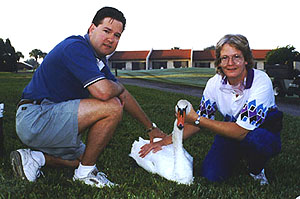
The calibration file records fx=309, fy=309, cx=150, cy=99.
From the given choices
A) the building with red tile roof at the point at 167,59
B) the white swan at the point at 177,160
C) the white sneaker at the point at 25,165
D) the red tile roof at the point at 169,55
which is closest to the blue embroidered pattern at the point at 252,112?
the white swan at the point at 177,160

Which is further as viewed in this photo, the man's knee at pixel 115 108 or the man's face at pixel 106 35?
the man's face at pixel 106 35

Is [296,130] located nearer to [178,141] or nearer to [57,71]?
[178,141]

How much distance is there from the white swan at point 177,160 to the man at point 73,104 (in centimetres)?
63

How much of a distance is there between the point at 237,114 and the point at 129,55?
2093 inches

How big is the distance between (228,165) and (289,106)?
10117 mm

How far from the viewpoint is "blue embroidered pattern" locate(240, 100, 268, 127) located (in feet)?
11.0

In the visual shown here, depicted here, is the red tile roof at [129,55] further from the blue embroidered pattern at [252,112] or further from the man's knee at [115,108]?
the blue embroidered pattern at [252,112]

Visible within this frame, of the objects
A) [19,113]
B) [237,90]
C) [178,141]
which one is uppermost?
[237,90]

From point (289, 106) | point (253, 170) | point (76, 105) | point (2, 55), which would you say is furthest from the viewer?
point (2, 55)

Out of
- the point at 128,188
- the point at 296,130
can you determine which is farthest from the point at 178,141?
the point at 296,130

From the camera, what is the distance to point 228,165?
3.85 metres

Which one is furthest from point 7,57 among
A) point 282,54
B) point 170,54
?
point 282,54

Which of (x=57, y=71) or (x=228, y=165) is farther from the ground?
(x=57, y=71)

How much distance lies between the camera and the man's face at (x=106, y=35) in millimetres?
3408
